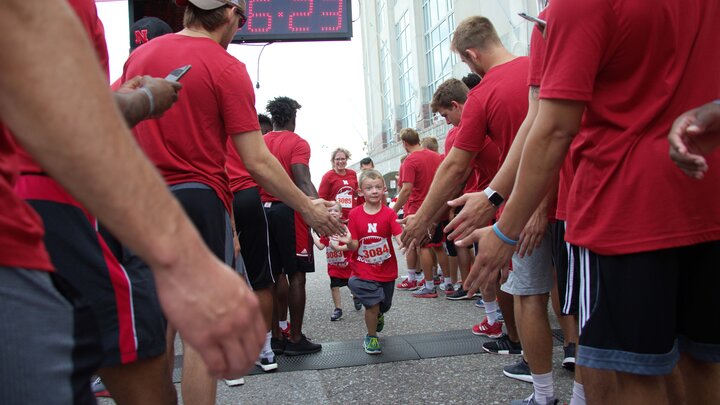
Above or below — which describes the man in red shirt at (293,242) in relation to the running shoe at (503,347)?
above

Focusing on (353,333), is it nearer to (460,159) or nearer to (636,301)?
(460,159)

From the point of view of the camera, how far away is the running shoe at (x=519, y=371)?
3.80 m

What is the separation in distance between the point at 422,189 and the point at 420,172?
23 centimetres

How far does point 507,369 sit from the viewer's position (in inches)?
154

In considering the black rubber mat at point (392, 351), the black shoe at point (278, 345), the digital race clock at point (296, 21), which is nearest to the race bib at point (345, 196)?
the digital race clock at point (296, 21)

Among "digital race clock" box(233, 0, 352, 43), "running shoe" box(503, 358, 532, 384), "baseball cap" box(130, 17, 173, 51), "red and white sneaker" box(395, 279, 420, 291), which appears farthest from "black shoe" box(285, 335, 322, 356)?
"digital race clock" box(233, 0, 352, 43)

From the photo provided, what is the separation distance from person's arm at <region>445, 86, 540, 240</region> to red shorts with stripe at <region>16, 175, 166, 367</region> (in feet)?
4.07

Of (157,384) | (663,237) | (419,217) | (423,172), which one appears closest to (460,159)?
(419,217)

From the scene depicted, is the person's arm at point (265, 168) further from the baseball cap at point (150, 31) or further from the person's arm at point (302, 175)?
the person's arm at point (302, 175)

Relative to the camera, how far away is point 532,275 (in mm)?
3277

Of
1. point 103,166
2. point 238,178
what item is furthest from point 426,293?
point 103,166

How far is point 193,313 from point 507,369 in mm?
3439

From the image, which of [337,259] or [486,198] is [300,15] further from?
[486,198]

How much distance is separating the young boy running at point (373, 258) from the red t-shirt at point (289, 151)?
0.65m
